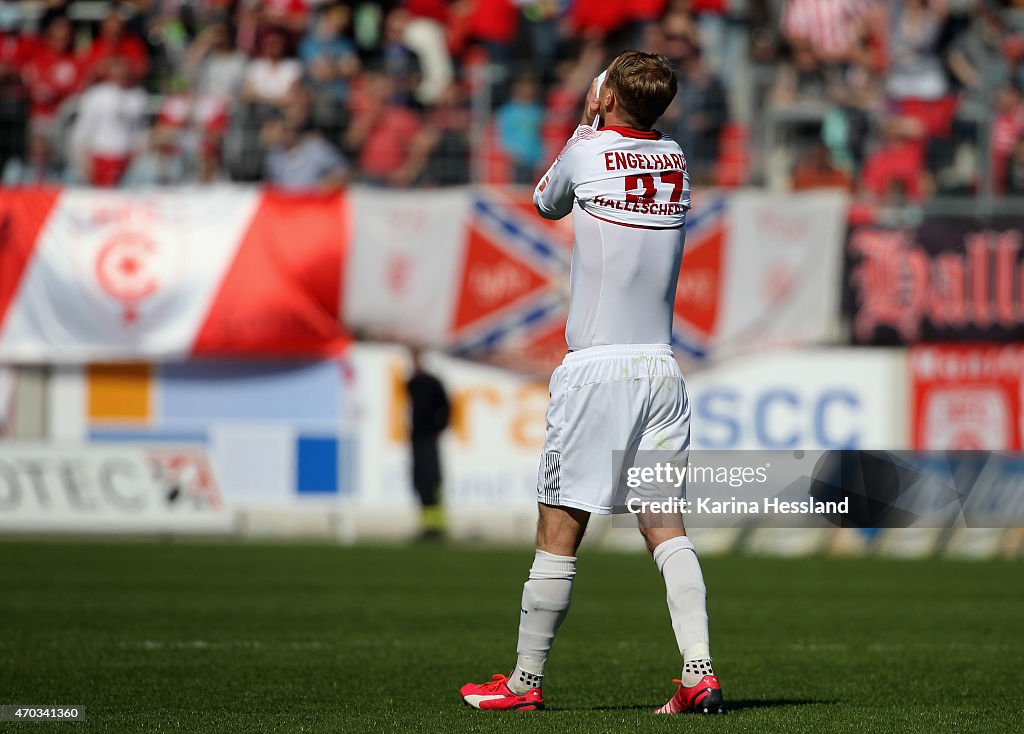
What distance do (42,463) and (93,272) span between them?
9.27 ft

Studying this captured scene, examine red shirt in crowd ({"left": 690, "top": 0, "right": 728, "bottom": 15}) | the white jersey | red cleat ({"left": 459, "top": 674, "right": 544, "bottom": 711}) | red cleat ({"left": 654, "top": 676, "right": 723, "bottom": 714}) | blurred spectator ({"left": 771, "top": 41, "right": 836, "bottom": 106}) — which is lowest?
red cleat ({"left": 459, "top": 674, "right": 544, "bottom": 711})

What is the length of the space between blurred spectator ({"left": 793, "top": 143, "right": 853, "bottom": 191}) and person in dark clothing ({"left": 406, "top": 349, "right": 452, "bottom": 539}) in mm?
4680

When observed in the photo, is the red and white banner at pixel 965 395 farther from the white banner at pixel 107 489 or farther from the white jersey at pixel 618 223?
the white jersey at pixel 618 223

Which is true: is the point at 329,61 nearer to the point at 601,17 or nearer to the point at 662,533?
the point at 601,17

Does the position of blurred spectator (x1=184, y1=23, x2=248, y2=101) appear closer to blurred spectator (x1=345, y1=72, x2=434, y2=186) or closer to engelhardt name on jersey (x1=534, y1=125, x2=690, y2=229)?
blurred spectator (x1=345, y1=72, x2=434, y2=186)

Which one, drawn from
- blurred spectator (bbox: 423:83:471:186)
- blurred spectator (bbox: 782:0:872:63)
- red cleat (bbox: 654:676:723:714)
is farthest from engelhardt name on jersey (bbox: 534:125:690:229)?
blurred spectator (bbox: 782:0:872:63)

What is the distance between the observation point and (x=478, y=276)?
785 inches

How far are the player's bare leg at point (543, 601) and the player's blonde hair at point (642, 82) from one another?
56.3 inches

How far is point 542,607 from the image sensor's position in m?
6.25

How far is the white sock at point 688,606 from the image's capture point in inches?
238

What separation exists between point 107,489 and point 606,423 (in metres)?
12.8

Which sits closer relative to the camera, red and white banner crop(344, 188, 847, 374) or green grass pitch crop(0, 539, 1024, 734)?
green grass pitch crop(0, 539, 1024, 734)

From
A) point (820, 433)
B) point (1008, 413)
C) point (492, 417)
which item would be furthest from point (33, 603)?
point (1008, 413)

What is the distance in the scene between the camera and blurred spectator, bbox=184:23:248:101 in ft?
67.3
